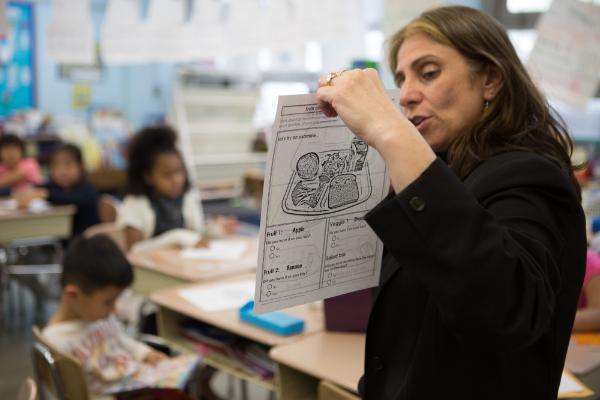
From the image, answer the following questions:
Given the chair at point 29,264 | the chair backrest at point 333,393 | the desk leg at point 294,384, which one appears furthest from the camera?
the chair at point 29,264

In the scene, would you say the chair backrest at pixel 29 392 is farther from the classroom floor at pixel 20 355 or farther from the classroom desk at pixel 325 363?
the classroom floor at pixel 20 355

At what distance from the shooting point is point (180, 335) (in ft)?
8.45

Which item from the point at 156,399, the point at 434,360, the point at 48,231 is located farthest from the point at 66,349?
the point at 48,231

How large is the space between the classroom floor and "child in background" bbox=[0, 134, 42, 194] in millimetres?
1071

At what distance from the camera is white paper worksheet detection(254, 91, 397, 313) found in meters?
0.98

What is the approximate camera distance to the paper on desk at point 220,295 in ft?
7.93

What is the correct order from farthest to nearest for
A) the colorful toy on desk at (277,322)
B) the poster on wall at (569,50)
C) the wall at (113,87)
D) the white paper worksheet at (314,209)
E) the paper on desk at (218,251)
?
the wall at (113,87) < the poster on wall at (569,50) < the paper on desk at (218,251) < the colorful toy on desk at (277,322) < the white paper worksheet at (314,209)

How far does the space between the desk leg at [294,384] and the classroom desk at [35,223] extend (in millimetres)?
3101

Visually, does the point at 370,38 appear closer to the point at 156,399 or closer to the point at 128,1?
the point at 128,1

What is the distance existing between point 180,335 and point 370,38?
5672 mm

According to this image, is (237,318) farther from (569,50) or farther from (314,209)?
(569,50)

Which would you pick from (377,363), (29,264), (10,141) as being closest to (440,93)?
(377,363)

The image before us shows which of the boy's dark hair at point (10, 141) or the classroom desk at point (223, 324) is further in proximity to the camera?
the boy's dark hair at point (10, 141)

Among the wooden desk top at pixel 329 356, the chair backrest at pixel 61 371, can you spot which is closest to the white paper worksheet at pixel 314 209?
the wooden desk top at pixel 329 356
